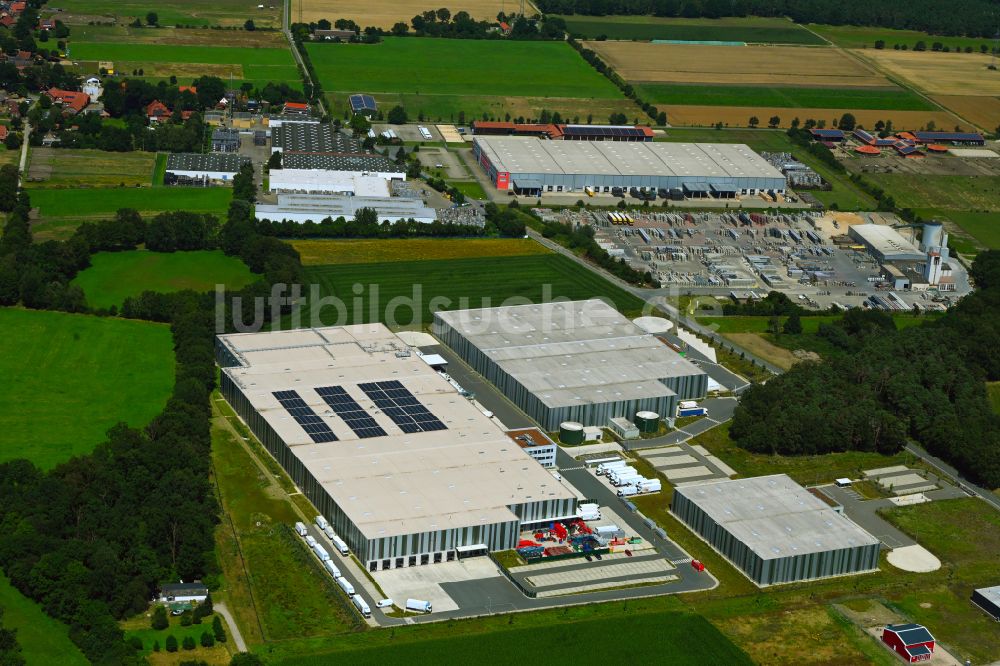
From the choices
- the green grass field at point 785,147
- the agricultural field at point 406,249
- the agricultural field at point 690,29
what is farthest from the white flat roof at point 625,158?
the agricultural field at point 690,29

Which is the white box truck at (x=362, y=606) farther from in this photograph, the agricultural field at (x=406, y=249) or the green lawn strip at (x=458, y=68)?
the green lawn strip at (x=458, y=68)

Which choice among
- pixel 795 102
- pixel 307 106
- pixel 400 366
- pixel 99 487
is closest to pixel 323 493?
pixel 99 487

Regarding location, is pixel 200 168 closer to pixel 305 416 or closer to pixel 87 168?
pixel 87 168

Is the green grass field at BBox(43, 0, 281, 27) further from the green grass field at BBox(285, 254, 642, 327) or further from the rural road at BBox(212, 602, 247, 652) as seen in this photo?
the rural road at BBox(212, 602, 247, 652)

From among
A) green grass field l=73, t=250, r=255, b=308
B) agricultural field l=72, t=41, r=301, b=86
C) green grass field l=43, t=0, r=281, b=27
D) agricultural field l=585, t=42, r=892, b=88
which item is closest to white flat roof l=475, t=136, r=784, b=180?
agricultural field l=585, t=42, r=892, b=88

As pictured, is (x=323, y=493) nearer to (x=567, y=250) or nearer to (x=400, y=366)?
(x=400, y=366)

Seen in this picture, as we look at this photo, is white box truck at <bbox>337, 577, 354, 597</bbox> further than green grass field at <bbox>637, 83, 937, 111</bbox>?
No

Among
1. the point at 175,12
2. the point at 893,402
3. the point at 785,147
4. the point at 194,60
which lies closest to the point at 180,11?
the point at 175,12
